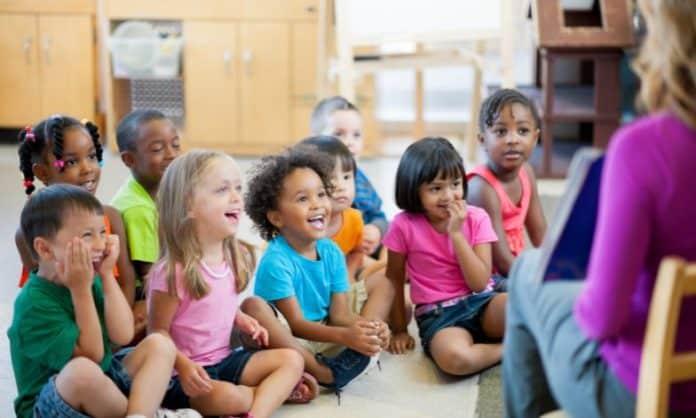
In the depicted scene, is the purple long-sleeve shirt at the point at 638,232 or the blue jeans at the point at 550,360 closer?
the purple long-sleeve shirt at the point at 638,232

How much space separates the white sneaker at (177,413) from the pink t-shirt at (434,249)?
27.3 inches

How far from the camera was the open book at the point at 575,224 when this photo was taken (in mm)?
1339

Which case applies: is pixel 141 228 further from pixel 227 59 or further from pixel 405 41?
pixel 227 59

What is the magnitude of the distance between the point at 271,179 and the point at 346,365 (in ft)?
1.43

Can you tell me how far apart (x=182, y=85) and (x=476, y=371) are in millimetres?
3129

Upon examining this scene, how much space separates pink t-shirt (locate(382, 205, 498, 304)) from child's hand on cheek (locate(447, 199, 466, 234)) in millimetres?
61

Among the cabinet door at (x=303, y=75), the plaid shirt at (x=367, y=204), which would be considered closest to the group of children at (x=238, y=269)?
the plaid shirt at (x=367, y=204)

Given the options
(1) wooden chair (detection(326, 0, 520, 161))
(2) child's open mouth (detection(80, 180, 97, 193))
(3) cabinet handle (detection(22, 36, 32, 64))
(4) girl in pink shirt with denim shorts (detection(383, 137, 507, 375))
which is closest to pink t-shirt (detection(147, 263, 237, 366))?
(2) child's open mouth (detection(80, 180, 97, 193))

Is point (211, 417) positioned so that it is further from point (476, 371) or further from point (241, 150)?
point (241, 150)

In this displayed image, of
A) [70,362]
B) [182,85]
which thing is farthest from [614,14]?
[70,362]

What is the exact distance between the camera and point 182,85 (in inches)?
201

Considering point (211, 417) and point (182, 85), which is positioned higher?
point (182, 85)

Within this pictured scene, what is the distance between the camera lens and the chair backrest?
3.93 ft

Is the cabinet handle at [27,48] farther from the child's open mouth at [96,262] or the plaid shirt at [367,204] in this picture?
the child's open mouth at [96,262]
